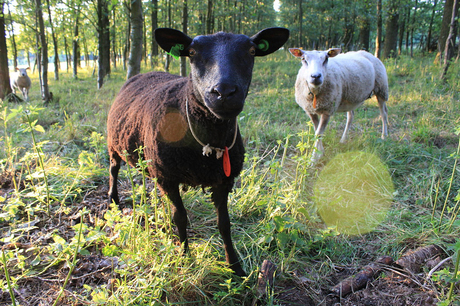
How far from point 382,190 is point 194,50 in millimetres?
2941

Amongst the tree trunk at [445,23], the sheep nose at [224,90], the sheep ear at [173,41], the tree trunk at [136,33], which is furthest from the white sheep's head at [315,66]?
the tree trunk at [445,23]

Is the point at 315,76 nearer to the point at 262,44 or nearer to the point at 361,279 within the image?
the point at 262,44

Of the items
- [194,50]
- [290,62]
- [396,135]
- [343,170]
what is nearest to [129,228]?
[194,50]

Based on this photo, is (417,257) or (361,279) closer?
(361,279)

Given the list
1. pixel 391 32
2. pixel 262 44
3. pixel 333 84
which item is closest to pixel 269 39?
pixel 262 44

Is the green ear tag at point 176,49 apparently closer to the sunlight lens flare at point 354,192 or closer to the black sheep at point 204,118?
the black sheep at point 204,118

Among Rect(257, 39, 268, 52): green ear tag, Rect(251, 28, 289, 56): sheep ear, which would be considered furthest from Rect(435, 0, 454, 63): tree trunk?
Rect(257, 39, 268, 52): green ear tag

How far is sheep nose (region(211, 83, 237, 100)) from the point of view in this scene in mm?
1631

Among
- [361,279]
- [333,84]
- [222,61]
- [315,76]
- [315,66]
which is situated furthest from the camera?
[333,84]

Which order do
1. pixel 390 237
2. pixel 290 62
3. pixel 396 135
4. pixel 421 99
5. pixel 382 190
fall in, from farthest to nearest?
pixel 290 62, pixel 421 99, pixel 396 135, pixel 382 190, pixel 390 237

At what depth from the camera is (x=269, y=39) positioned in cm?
223

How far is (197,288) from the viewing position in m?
1.92

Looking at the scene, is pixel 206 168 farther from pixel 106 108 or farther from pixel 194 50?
pixel 106 108

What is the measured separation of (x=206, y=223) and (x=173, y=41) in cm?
179
